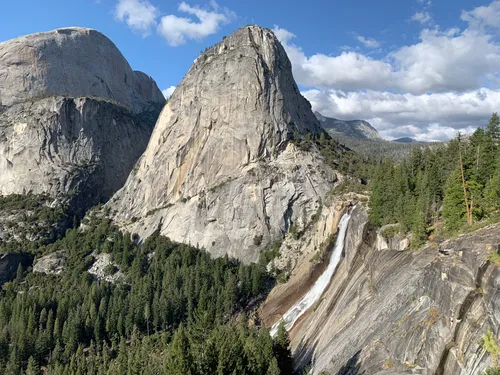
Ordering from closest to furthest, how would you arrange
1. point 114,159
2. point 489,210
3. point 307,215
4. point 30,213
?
point 489,210 → point 307,215 → point 30,213 → point 114,159

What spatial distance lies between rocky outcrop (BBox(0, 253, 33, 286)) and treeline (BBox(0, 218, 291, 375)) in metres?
4.20

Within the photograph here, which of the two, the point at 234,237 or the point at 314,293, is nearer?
the point at 314,293

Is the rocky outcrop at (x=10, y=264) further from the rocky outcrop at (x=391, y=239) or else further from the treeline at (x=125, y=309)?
the rocky outcrop at (x=391, y=239)

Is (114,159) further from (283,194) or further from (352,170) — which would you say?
(352,170)

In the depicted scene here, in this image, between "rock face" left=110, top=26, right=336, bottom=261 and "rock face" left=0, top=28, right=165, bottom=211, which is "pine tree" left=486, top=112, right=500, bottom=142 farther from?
"rock face" left=0, top=28, right=165, bottom=211

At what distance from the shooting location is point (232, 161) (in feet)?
363

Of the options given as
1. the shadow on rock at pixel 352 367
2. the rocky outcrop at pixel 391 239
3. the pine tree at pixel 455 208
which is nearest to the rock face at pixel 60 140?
the rocky outcrop at pixel 391 239

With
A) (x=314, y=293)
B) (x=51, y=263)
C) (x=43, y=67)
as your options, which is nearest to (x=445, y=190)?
(x=314, y=293)

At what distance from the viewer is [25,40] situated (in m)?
180

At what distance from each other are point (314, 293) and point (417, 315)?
3531 centimetres

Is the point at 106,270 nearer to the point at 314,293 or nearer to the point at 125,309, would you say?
the point at 125,309

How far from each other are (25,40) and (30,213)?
326 ft

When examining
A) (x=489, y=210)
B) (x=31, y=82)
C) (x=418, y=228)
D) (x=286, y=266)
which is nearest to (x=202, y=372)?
(x=418, y=228)

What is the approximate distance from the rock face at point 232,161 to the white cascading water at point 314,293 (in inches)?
1078
